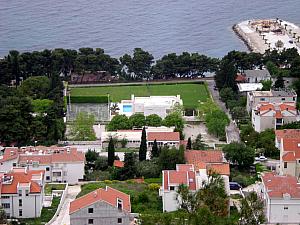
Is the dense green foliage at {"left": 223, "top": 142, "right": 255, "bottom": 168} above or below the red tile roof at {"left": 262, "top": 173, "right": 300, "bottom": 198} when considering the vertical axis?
above

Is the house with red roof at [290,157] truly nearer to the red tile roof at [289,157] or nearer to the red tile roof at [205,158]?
the red tile roof at [289,157]

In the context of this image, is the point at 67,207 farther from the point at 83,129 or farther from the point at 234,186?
the point at 83,129

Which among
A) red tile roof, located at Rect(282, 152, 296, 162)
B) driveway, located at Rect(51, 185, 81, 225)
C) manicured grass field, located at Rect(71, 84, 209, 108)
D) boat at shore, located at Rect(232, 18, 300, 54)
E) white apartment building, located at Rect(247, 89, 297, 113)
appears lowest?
driveway, located at Rect(51, 185, 81, 225)

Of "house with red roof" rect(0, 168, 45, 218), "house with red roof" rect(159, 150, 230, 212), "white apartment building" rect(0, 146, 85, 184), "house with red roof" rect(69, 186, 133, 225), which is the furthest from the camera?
"white apartment building" rect(0, 146, 85, 184)

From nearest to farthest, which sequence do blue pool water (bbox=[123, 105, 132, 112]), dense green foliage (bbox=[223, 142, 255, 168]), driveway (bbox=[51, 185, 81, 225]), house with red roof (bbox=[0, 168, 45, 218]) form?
driveway (bbox=[51, 185, 81, 225]) → house with red roof (bbox=[0, 168, 45, 218]) → dense green foliage (bbox=[223, 142, 255, 168]) → blue pool water (bbox=[123, 105, 132, 112])

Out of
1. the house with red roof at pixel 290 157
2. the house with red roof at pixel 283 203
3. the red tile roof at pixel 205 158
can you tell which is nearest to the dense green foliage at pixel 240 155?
the red tile roof at pixel 205 158

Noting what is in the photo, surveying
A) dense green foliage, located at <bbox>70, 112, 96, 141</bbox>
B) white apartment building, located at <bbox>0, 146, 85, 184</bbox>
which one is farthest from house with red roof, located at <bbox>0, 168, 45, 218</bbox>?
dense green foliage, located at <bbox>70, 112, 96, 141</bbox>

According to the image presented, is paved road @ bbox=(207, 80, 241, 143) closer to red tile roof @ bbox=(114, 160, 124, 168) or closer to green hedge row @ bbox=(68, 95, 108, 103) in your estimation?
green hedge row @ bbox=(68, 95, 108, 103)
